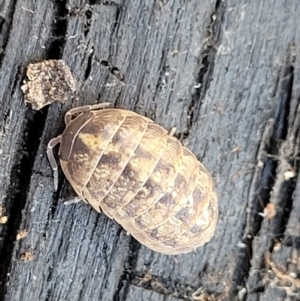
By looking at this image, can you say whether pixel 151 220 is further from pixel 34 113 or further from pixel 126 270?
pixel 34 113

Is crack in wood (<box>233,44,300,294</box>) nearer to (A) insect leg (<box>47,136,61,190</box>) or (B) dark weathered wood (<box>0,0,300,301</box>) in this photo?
Answer: (B) dark weathered wood (<box>0,0,300,301</box>)

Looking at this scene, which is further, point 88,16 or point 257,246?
point 257,246

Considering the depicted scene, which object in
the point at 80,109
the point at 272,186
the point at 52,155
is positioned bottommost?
the point at 52,155

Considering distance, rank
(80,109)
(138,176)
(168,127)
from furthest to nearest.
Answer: (168,127), (80,109), (138,176)

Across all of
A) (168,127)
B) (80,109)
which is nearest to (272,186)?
(168,127)

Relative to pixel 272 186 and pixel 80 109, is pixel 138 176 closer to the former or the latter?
pixel 80 109

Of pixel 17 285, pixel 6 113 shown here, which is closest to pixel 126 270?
pixel 17 285

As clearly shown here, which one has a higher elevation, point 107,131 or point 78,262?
point 107,131

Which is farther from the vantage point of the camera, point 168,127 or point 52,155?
point 168,127
